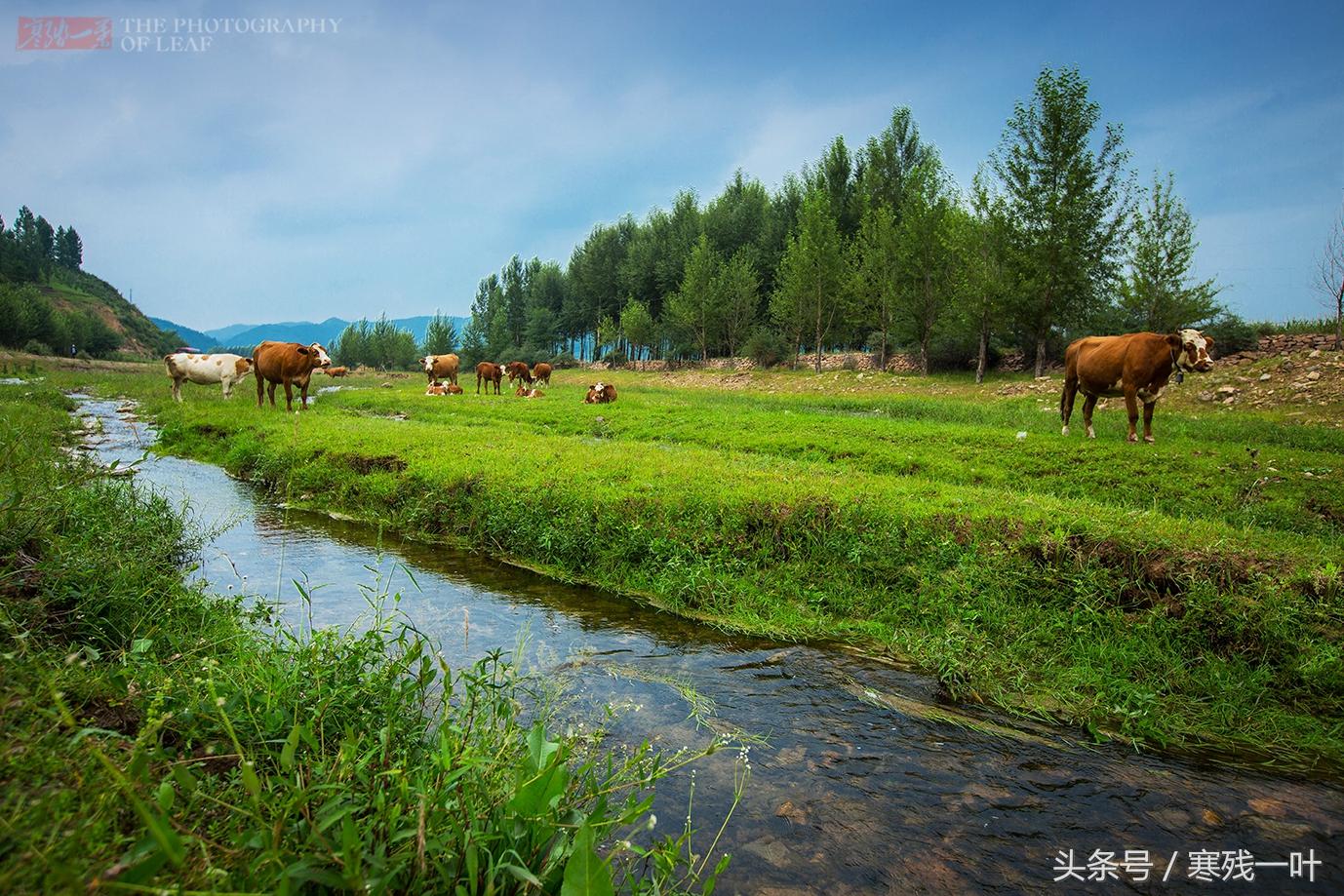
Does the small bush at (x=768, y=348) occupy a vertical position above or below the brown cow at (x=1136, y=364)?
above

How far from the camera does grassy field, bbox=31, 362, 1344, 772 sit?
200 inches

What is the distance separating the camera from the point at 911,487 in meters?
9.06

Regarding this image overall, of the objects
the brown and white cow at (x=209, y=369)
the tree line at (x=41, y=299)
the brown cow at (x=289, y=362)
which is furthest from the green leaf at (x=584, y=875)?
the tree line at (x=41, y=299)

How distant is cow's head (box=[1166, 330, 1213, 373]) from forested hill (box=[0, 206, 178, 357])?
87.9 metres

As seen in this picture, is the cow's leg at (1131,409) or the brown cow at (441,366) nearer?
the cow's leg at (1131,409)

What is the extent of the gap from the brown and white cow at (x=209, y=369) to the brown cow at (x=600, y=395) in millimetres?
12951

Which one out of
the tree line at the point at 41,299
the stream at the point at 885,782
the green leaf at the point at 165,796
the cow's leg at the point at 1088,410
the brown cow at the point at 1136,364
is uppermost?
the tree line at the point at 41,299

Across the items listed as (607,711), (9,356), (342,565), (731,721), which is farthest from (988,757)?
(9,356)

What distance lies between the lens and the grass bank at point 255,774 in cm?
155

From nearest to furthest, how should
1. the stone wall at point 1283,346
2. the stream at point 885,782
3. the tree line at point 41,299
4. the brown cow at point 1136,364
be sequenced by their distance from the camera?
1. the stream at point 885,782
2. the brown cow at point 1136,364
3. the stone wall at point 1283,346
4. the tree line at point 41,299

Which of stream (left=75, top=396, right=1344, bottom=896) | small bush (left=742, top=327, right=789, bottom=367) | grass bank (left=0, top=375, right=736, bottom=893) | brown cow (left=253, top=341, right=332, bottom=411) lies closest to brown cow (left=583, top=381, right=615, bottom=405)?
brown cow (left=253, top=341, right=332, bottom=411)

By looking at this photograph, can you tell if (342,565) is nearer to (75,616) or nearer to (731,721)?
(75,616)

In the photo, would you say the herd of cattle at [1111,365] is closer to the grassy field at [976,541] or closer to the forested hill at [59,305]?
the grassy field at [976,541]

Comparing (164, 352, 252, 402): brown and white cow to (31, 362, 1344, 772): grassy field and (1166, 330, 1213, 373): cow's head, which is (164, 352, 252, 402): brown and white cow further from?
(1166, 330, 1213, 373): cow's head
